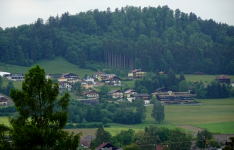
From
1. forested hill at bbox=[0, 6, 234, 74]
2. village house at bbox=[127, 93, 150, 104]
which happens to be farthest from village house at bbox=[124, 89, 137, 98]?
forested hill at bbox=[0, 6, 234, 74]

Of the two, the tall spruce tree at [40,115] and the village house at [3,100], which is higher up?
the tall spruce tree at [40,115]

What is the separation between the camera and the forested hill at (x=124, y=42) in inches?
4525

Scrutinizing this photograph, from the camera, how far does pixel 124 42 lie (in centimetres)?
12631

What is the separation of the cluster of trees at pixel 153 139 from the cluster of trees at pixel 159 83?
41417 millimetres

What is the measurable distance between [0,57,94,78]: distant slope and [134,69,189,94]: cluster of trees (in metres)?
19.8

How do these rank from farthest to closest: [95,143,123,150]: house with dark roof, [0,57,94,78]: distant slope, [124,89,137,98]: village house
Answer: [0,57,94,78]: distant slope → [124,89,137,98]: village house → [95,143,123,150]: house with dark roof

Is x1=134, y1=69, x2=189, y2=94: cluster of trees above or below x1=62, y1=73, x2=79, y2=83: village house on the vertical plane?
below

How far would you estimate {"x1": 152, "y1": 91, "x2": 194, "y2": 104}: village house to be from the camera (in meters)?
82.5

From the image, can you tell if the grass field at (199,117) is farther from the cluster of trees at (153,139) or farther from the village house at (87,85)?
the village house at (87,85)

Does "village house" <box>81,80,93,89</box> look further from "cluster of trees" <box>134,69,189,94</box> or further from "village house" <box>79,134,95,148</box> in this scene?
"village house" <box>79,134,95,148</box>

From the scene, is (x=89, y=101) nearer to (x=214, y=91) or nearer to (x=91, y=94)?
(x=91, y=94)

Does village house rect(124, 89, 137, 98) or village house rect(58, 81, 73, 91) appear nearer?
village house rect(124, 89, 137, 98)

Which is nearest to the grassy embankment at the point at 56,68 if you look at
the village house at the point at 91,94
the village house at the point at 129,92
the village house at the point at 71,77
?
the village house at the point at 71,77

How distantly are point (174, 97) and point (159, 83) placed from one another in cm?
1184
